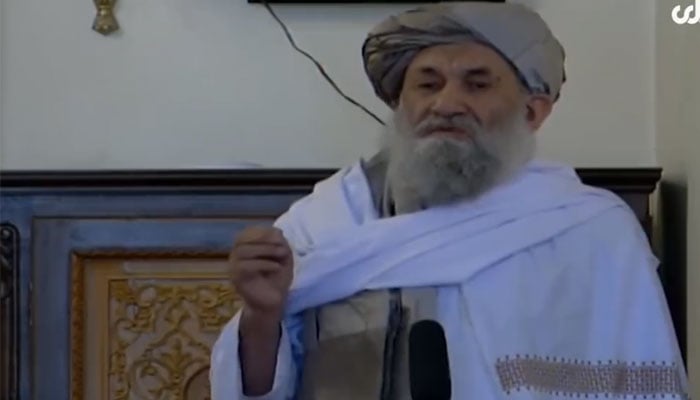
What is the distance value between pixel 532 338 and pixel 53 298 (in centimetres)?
83

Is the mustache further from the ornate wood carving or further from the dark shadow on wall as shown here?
the ornate wood carving

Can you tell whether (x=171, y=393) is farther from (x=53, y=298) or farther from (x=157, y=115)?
(x=157, y=115)

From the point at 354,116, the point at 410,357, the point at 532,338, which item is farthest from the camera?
the point at 354,116

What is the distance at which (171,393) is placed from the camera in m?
2.01

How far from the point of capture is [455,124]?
1.61 m

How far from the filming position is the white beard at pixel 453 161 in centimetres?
160

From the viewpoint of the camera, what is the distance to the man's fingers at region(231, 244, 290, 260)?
1434 mm

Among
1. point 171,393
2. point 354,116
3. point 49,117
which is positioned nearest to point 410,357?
point 171,393

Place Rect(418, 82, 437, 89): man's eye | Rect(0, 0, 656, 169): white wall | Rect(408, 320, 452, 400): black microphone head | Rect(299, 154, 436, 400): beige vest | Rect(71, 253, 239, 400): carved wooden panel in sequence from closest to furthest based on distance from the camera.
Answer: Rect(408, 320, 452, 400): black microphone head
Rect(299, 154, 436, 400): beige vest
Rect(418, 82, 437, 89): man's eye
Rect(71, 253, 239, 400): carved wooden panel
Rect(0, 0, 656, 169): white wall

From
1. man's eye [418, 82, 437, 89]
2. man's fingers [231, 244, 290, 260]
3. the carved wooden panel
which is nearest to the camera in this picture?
man's fingers [231, 244, 290, 260]

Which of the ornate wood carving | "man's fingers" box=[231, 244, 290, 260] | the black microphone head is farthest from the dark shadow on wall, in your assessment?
the black microphone head

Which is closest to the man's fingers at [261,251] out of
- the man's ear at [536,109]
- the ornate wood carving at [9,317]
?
the man's ear at [536,109]

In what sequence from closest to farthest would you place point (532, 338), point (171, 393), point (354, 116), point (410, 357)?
point (410, 357)
point (532, 338)
point (171, 393)
point (354, 116)

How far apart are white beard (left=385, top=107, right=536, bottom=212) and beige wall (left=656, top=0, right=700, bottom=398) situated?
1.60 feet
